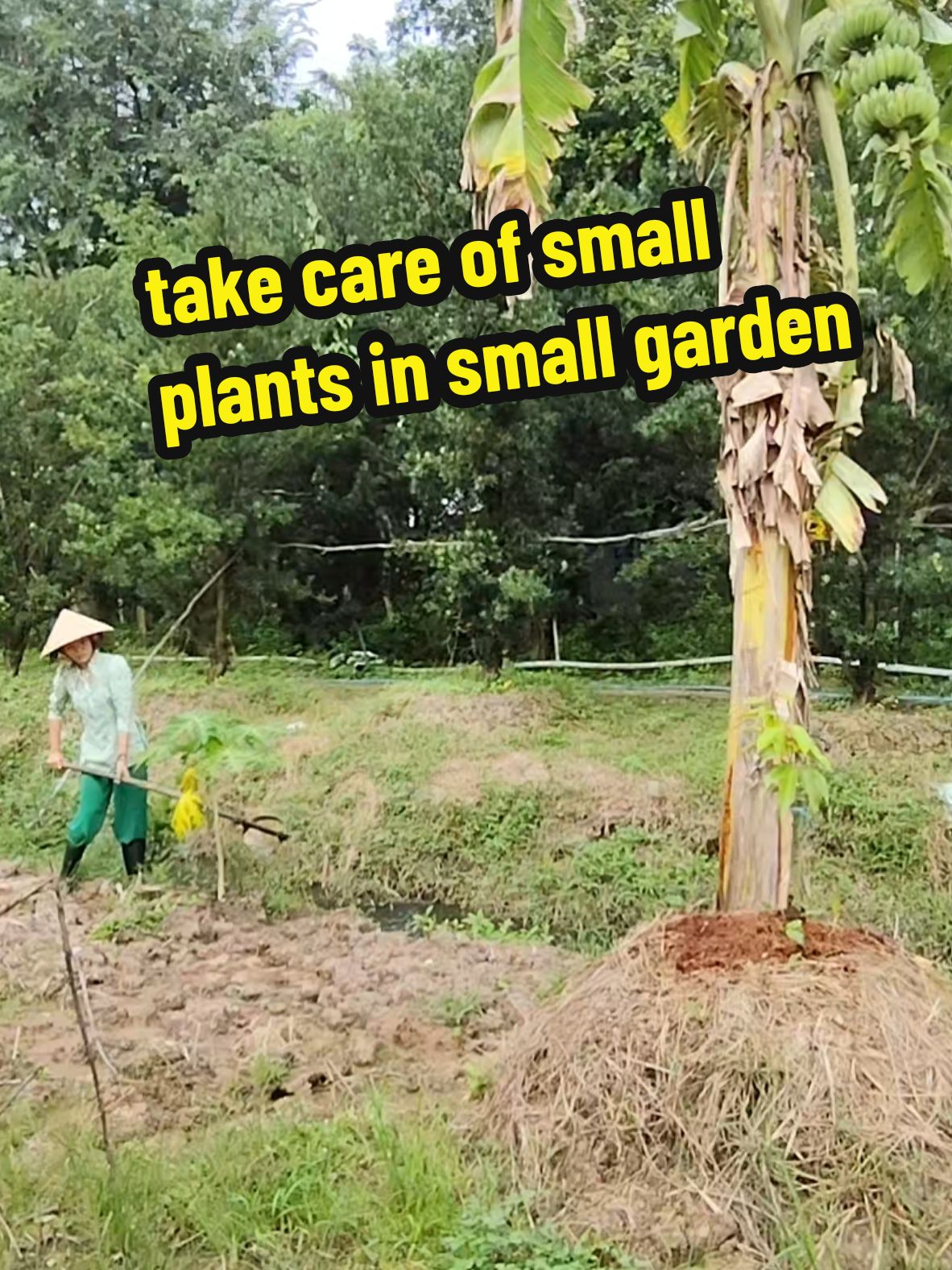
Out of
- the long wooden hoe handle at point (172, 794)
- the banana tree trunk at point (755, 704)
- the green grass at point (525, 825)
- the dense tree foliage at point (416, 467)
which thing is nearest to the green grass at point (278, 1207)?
the banana tree trunk at point (755, 704)

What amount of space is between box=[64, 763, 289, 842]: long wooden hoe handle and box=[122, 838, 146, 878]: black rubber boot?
0.81 ft

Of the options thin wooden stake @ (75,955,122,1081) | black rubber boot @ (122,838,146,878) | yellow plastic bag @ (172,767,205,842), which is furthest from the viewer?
black rubber boot @ (122,838,146,878)

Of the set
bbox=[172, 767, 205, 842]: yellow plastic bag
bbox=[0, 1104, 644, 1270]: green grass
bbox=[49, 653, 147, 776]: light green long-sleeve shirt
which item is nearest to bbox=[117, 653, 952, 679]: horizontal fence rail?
bbox=[49, 653, 147, 776]: light green long-sleeve shirt

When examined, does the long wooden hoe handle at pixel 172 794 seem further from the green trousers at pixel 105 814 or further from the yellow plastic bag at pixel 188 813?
the yellow plastic bag at pixel 188 813

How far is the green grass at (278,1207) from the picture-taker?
2.54 metres

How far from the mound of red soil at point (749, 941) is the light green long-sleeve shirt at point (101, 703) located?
3214mm

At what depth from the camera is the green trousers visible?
5.56m

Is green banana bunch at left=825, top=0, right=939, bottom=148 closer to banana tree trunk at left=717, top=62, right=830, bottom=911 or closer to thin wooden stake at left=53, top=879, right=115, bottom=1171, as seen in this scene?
banana tree trunk at left=717, top=62, right=830, bottom=911

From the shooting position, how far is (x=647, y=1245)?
254 centimetres

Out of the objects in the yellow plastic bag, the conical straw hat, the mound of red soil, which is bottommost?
the mound of red soil

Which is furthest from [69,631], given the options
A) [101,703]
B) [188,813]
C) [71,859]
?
[188,813]

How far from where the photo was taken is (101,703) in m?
5.57

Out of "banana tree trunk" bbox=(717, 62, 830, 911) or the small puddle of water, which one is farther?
the small puddle of water

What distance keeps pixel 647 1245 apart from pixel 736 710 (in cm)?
117
